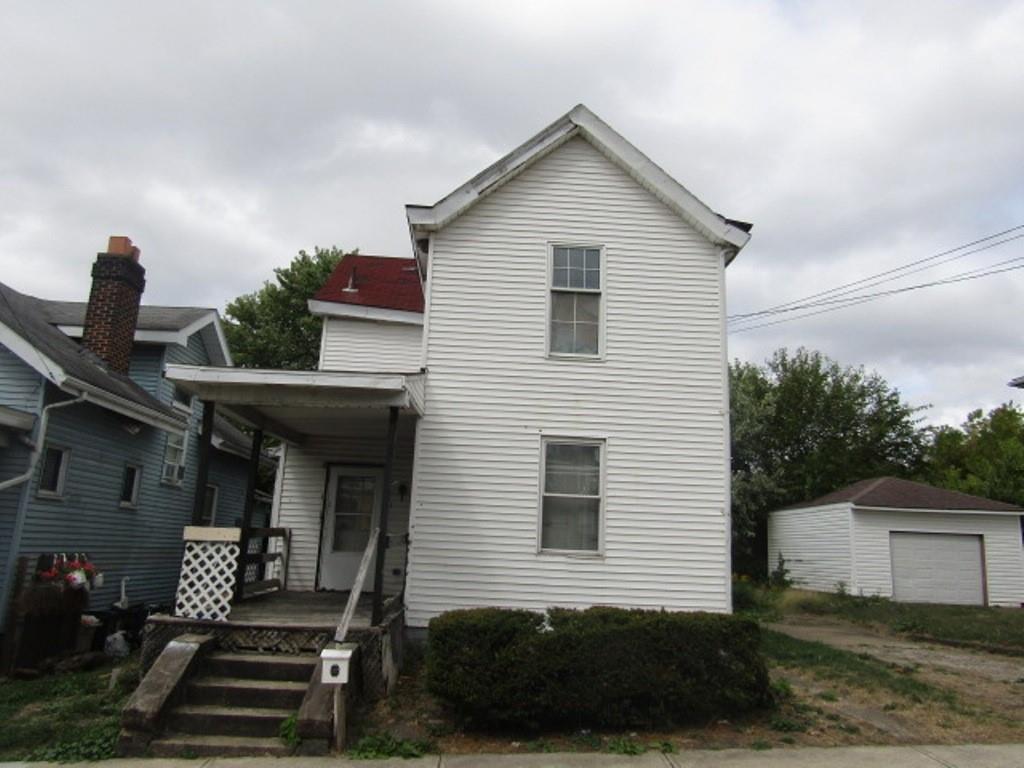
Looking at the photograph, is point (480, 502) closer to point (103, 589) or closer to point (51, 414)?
point (51, 414)

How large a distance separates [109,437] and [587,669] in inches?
406

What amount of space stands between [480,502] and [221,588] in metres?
3.37

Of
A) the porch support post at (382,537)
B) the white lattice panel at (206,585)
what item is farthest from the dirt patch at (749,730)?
the white lattice panel at (206,585)

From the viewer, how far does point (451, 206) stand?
422 inches

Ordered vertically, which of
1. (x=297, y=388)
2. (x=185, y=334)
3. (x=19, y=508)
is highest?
(x=185, y=334)

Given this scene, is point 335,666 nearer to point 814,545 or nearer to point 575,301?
point 575,301

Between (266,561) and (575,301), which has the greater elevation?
(575,301)

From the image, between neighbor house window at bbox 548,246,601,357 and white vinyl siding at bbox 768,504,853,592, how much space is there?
14.9m

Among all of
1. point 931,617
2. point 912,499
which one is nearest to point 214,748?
point 931,617

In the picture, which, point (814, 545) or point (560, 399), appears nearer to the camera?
point (560, 399)

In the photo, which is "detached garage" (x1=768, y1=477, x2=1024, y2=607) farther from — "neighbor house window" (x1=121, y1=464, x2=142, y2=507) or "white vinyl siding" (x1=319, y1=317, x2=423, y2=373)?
"neighbor house window" (x1=121, y1=464, x2=142, y2=507)

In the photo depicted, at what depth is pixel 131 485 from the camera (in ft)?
47.4

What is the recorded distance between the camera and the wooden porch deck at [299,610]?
813 cm

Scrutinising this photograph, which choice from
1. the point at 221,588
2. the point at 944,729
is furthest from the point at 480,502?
the point at 944,729
